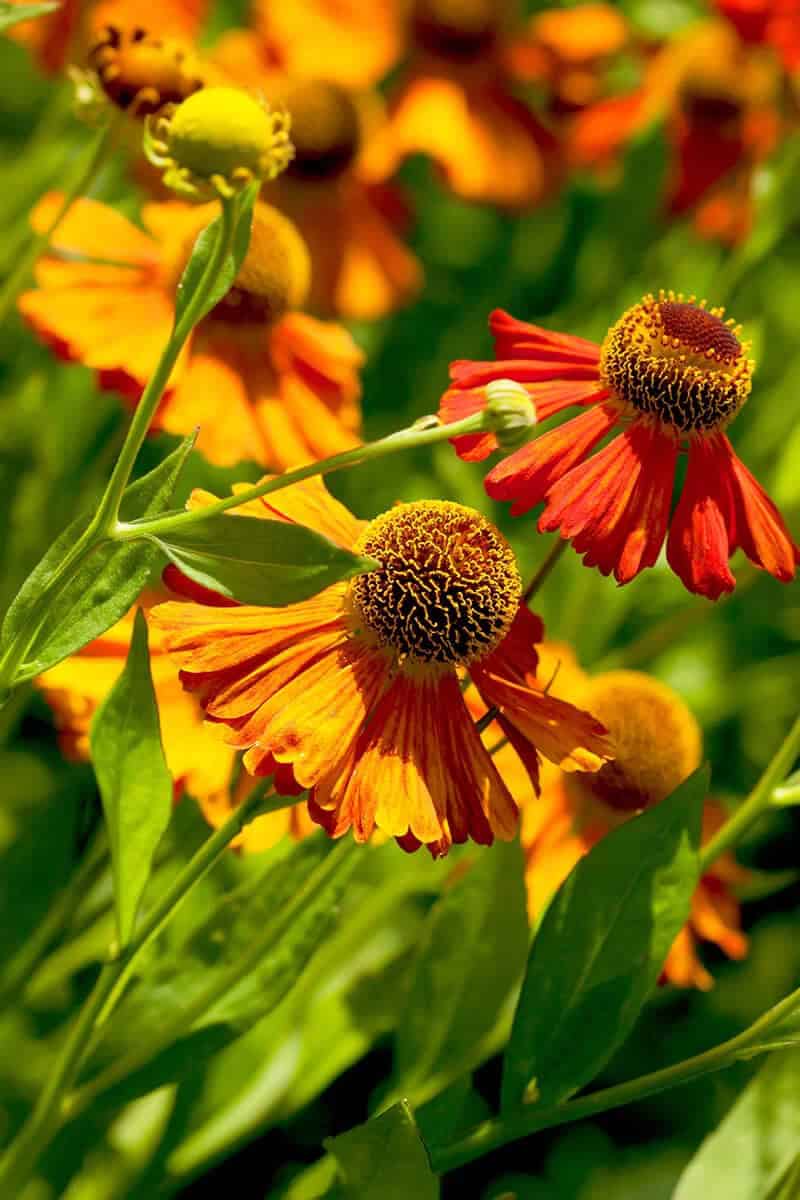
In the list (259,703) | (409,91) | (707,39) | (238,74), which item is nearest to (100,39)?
(259,703)

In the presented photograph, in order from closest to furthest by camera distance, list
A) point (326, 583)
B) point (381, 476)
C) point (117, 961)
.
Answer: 1. point (326, 583)
2. point (117, 961)
3. point (381, 476)

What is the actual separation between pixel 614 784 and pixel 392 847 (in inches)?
5.8

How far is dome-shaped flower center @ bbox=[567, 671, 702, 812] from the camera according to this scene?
931 millimetres

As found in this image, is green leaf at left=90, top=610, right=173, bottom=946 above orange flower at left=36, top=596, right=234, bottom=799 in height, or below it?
above

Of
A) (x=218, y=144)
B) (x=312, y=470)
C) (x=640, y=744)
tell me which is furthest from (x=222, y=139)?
(x=640, y=744)

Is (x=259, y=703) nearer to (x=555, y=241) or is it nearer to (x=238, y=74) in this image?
(x=238, y=74)

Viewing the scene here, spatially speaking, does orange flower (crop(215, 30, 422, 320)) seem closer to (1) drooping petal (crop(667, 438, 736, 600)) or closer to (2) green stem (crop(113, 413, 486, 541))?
(1) drooping petal (crop(667, 438, 736, 600))

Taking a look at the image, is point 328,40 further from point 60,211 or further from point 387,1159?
point 387,1159

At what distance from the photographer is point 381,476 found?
124cm

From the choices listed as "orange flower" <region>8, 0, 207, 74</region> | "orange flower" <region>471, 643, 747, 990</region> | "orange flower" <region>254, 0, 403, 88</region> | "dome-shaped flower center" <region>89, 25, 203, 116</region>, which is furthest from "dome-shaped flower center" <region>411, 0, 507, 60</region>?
"orange flower" <region>471, 643, 747, 990</region>

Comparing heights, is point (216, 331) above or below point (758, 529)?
below

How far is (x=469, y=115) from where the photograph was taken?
1561 mm

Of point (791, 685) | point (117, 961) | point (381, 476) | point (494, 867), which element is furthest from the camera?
point (791, 685)

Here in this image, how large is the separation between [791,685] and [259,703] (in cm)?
82
